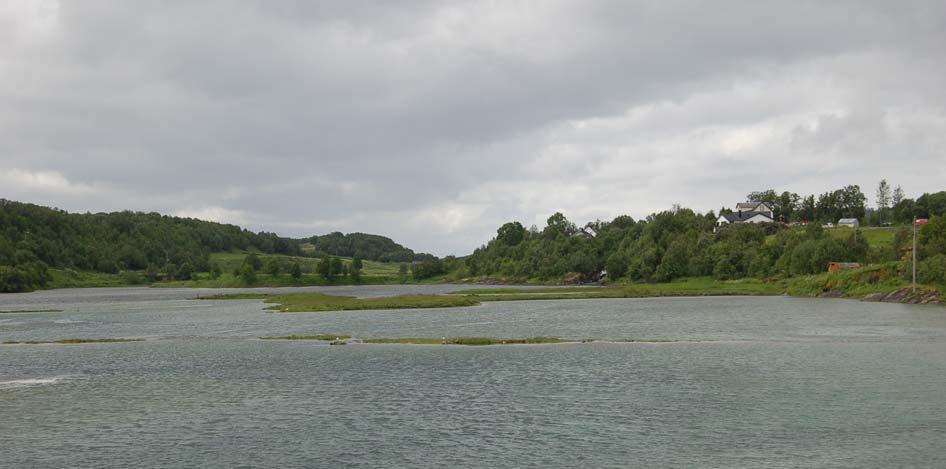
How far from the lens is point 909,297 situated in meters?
108

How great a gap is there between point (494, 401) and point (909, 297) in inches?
3828

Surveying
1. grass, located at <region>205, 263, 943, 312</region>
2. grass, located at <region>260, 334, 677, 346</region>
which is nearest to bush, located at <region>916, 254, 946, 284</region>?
grass, located at <region>205, 263, 943, 312</region>

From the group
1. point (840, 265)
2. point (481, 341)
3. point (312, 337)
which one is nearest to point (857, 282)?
point (840, 265)

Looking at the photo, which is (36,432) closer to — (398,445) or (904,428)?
(398,445)

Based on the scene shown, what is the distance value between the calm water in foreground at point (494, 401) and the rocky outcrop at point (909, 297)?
35457 mm

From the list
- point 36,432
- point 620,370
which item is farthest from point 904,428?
point 36,432

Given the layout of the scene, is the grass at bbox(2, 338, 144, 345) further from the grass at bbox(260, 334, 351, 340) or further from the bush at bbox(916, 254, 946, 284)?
the bush at bbox(916, 254, 946, 284)

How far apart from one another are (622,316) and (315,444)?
68219 mm

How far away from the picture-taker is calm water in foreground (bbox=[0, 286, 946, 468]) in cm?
2925

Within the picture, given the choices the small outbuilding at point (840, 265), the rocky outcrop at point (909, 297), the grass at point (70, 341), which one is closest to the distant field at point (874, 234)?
the small outbuilding at point (840, 265)

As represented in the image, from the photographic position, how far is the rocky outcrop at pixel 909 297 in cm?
10406

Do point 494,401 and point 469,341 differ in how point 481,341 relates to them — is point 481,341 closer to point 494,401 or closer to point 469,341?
point 469,341

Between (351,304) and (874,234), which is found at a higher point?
(874,234)

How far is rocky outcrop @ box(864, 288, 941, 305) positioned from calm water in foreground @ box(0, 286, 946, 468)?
35457 mm
